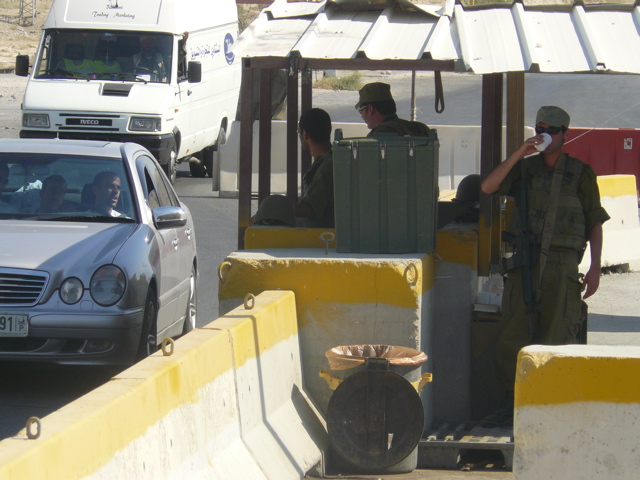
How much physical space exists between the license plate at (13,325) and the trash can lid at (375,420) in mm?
2077

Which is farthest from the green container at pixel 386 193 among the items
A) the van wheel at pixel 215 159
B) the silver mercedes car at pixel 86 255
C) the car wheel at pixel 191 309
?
the van wheel at pixel 215 159

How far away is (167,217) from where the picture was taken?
290 inches

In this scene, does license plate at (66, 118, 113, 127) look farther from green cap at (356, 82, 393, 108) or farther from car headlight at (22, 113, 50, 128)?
green cap at (356, 82, 393, 108)

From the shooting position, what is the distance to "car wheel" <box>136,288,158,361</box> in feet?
22.6

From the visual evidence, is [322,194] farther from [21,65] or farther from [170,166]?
[21,65]

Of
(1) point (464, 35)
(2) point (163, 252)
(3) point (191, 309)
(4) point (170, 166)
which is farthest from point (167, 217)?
(4) point (170, 166)

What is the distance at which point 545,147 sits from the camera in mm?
6020

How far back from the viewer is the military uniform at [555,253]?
614 cm

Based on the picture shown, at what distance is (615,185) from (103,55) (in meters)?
8.18

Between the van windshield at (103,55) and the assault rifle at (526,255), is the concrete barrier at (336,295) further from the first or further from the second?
the van windshield at (103,55)

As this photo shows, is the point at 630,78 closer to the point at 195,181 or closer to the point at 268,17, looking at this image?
the point at 195,181

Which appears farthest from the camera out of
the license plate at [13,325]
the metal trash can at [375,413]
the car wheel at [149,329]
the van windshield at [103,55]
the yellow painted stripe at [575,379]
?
the van windshield at [103,55]

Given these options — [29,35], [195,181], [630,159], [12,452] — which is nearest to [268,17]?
[12,452]

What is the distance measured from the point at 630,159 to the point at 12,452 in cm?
1563
